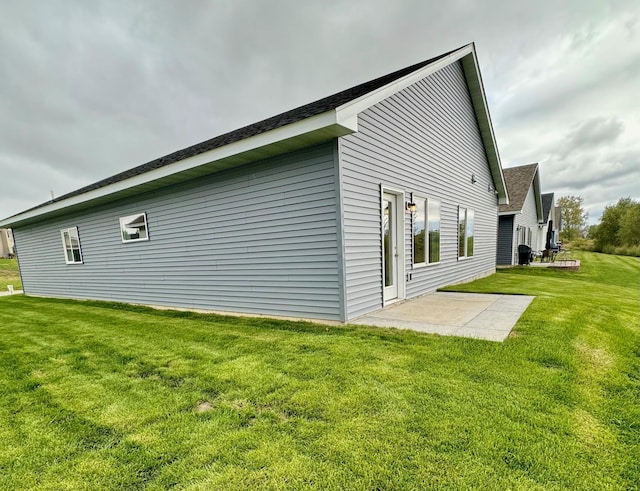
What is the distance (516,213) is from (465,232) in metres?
7.61

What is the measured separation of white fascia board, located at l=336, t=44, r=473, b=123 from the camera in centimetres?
377

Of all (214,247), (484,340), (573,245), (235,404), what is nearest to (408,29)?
(214,247)

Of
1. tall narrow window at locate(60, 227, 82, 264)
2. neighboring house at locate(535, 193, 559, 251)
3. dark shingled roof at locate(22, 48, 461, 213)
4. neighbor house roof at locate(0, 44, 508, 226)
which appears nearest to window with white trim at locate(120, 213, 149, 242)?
neighbor house roof at locate(0, 44, 508, 226)

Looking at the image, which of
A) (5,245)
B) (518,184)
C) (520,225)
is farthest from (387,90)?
(5,245)

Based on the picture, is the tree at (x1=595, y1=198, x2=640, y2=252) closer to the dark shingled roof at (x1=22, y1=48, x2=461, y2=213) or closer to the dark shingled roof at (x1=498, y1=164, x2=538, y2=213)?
the dark shingled roof at (x1=498, y1=164, x2=538, y2=213)

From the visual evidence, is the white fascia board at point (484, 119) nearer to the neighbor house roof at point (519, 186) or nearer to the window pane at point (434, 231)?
the neighbor house roof at point (519, 186)

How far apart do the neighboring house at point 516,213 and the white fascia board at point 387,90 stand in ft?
32.5

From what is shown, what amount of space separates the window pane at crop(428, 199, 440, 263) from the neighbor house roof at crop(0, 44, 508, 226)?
288 cm

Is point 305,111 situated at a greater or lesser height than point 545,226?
greater

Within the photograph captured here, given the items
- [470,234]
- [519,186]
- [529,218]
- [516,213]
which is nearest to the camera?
[470,234]

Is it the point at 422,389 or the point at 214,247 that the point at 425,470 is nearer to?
the point at 422,389

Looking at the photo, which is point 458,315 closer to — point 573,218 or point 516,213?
point 516,213

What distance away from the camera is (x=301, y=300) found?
15.9ft

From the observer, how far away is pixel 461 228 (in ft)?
27.7
